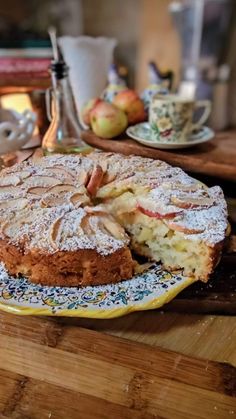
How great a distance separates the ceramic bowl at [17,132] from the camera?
148cm

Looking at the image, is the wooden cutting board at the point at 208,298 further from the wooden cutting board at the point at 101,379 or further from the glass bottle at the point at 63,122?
the glass bottle at the point at 63,122

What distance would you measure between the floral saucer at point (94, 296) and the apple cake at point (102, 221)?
0.02m

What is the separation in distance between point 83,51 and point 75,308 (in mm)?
1246

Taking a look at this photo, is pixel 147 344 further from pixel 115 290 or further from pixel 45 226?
pixel 45 226

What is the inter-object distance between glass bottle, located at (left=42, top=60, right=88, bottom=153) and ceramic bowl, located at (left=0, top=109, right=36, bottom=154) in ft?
0.23

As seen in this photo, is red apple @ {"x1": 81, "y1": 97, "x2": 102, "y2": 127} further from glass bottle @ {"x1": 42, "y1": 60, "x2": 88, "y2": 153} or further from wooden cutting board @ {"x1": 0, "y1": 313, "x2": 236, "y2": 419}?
wooden cutting board @ {"x1": 0, "y1": 313, "x2": 236, "y2": 419}

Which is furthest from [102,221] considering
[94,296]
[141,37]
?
[141,37]

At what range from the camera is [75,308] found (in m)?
0.83

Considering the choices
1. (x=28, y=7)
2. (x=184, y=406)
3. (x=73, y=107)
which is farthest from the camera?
(x=28, y=7)

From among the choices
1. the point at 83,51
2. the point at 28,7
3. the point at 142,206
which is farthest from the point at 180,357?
the point at 28,7

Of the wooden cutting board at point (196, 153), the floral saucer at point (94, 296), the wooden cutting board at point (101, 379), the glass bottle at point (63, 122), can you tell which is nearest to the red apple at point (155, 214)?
the floral saucer at point (94, 296)

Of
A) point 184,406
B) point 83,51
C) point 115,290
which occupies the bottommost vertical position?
point 184,406

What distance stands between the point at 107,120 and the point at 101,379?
891 mm

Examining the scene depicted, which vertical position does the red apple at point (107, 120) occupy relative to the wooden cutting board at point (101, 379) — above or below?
above
